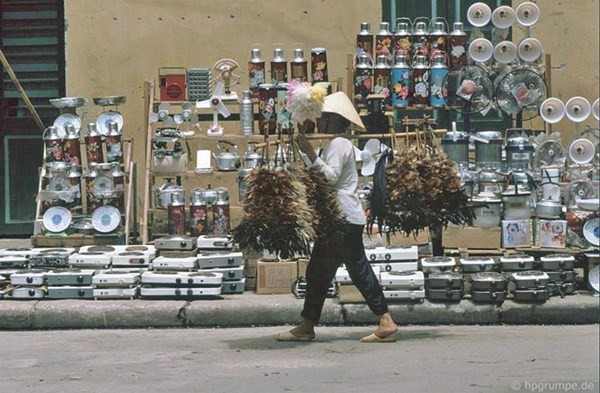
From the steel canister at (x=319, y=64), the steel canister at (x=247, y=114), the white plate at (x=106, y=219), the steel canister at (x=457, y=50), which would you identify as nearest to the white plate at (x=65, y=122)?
the white plate at (x=106, y=219)

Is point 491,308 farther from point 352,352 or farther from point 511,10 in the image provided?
point 511,10

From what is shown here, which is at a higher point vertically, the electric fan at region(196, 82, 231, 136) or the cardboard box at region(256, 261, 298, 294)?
the electric fan at region(196, 82, 231, 136)

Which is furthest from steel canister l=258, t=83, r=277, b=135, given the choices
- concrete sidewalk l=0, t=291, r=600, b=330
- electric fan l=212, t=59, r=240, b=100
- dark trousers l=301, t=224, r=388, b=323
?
dark trousers l=301, t=224, r=388, b=323

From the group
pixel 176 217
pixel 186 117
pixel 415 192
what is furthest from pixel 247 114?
pixel 415 192

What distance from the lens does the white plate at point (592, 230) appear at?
11000 millimetres

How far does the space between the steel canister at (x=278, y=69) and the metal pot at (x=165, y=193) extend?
4.56 ft

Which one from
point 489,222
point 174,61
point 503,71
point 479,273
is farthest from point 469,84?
point 174,61

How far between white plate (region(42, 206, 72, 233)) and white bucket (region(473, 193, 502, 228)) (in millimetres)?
3763

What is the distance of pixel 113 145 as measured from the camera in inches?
480

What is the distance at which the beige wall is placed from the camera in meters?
13.2

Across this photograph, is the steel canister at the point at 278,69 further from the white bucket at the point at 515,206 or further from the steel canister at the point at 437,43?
the white bucket at the point at 515,206

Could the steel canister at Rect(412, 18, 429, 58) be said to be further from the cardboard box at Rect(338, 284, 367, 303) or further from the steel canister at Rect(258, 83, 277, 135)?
the cardboard box at Rect(338, 284, 367, 303)

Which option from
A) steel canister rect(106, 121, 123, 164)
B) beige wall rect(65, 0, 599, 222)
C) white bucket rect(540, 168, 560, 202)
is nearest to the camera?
white bucket rect(540, 168, 560, 202)

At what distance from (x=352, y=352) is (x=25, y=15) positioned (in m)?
6.15
